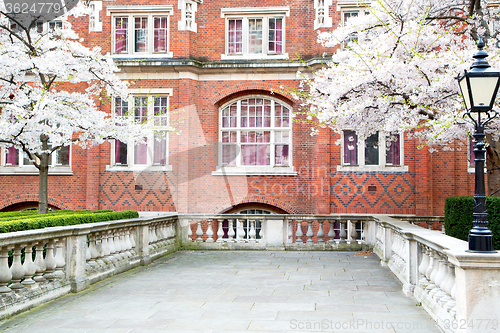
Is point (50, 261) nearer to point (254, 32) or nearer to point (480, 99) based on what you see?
point (480, 99)

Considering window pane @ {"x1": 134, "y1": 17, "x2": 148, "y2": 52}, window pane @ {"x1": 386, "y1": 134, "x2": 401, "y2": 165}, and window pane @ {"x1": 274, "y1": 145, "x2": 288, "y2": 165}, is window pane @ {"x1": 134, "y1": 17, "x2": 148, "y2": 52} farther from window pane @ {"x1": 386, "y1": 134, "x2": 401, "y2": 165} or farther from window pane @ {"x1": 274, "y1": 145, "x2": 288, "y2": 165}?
window pane @ {"x1": 386, "y1": 134, "x2": 401, "y2": 165}

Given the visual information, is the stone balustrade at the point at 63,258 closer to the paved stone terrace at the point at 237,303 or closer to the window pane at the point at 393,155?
the paved stone terrace at the point at 237,303

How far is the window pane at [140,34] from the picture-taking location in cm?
1914

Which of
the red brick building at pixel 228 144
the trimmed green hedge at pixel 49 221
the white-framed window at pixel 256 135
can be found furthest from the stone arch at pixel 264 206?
the trimmed green hedge at pixel 49 221

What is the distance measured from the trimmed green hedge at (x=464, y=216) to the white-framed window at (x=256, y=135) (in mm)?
8291

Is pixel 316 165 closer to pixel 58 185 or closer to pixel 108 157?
pixel 108 157

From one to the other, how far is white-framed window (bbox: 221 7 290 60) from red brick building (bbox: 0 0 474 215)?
0.13ft

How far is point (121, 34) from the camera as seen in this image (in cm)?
1922

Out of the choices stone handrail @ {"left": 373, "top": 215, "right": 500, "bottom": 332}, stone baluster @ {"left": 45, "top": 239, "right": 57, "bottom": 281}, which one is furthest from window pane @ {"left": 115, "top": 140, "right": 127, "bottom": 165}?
stone handrail @ {"left": 373, "top": 215, "right": 500, "bottom": 332}

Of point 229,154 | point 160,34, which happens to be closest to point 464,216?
point 229,154

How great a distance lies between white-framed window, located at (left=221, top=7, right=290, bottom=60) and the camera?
62.8ft

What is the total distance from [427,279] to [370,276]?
8.62ft

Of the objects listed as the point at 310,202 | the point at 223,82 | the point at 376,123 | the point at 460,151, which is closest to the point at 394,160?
the point at 460,151

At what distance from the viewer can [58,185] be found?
19047mm
